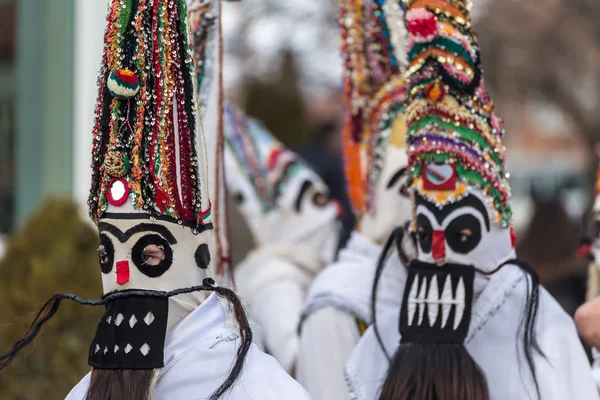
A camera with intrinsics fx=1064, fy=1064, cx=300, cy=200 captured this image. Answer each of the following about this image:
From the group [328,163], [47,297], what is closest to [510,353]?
[47,297]

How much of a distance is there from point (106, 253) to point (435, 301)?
867mm

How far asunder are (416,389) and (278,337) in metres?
1.62

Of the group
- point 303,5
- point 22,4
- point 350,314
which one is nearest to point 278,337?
point 350,314

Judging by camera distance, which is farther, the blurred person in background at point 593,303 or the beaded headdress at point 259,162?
the beaded headdress at point 259,162

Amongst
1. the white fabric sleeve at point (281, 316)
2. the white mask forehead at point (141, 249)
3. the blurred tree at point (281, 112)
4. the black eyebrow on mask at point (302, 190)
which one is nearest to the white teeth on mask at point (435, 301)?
the white mask forehead at point (141, 249)

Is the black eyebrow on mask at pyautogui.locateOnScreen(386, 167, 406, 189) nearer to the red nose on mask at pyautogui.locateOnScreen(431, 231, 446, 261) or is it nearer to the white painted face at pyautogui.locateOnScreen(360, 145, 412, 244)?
the white painted face at pyautogui.locateOnScreen(360, 145, 412, 244)

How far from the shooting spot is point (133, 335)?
2262mm

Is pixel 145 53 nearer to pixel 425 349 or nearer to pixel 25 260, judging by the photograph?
pixel 425 349

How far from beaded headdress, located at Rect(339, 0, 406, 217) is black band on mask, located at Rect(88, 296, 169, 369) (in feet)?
4.65

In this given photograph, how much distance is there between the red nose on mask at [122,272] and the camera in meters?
2.29

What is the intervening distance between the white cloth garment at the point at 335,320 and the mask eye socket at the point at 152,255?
4.13 feet

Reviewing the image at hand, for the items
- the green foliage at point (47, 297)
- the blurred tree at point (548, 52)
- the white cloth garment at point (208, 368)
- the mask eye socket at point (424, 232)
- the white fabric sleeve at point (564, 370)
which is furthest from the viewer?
the blurred tree at point (548, 52)

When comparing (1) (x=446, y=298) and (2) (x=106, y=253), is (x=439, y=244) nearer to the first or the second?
(1) (x=446, y=298)

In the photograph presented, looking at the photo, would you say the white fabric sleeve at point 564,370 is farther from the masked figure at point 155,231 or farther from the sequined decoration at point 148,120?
the sequined decoration at point 148,120
